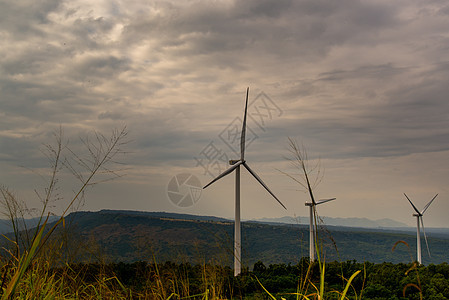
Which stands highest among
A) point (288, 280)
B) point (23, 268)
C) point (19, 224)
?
point (19, 224)

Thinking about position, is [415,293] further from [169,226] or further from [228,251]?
[169,226]

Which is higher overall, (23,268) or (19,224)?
(19,224)

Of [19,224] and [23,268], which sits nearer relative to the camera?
[23,268]

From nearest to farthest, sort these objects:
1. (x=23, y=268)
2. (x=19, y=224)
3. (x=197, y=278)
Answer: (x=23, y=268), (x=19, y=224), (x=197, y=278)

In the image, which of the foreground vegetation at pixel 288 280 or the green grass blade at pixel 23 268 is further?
the foreground vegetation at pixel 288 280

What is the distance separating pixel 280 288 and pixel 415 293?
5.20m

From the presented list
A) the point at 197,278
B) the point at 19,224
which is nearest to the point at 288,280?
the point at 197,278

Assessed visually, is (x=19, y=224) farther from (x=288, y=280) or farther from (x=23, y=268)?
(x=288, y=280)

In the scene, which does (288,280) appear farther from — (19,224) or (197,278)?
(19,224)

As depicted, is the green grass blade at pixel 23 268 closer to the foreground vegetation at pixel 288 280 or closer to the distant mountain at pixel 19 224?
the distant mountain at pixel 19 224

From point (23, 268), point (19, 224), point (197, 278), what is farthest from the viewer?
point (197, 278)

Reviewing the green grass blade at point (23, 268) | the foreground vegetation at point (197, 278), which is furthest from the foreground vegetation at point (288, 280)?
the green grass blade at point (23, 268)

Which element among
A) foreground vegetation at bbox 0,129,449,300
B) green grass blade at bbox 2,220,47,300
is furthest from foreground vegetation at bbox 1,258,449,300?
green grass blade at bbox 2,220,47,300

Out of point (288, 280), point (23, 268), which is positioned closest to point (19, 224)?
point (23, 268)
